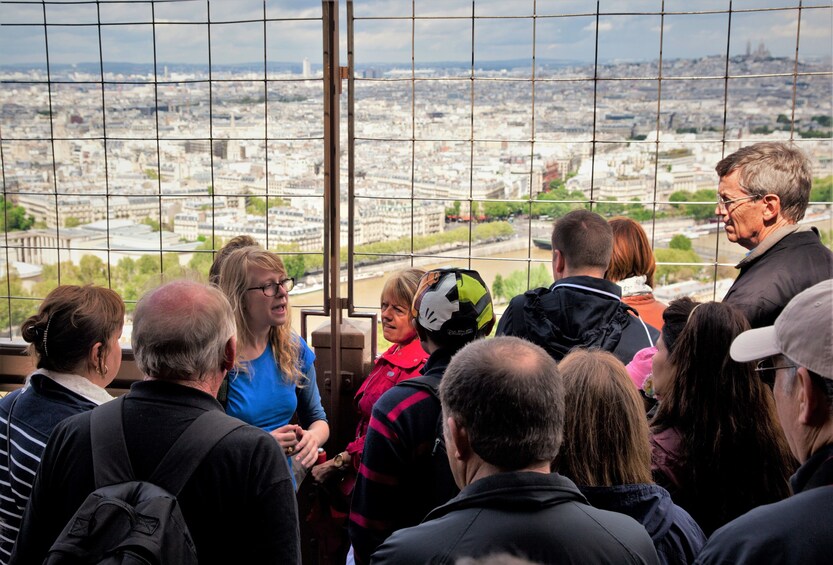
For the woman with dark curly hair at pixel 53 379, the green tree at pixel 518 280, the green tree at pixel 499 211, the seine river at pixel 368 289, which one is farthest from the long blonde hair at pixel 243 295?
the green tree at pixel 518 280

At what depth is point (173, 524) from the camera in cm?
154

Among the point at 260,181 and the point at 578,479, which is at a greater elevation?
the point at 260,181

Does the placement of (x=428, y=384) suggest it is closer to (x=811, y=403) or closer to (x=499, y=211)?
(x=811, y=403)

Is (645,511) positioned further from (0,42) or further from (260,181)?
(0,42)

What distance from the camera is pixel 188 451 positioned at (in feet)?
5.34

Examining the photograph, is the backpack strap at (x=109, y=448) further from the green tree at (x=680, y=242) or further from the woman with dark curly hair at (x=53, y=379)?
the green tree at (x=680, y=242)

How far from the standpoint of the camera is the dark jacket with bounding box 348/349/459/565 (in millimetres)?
1890

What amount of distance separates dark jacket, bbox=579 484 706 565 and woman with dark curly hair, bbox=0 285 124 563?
1.33m

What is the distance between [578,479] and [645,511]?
0.49ft

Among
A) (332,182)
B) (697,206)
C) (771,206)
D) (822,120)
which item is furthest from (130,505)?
(822,120)

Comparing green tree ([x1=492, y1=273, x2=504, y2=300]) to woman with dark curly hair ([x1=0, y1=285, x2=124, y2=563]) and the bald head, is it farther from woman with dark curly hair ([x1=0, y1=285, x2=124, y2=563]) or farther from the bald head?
the bald head

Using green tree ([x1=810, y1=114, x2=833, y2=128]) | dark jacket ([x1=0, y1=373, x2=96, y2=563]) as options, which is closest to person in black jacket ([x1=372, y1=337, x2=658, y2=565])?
dark jacket ([x1=0, y1=373, x2=96, y2=563])

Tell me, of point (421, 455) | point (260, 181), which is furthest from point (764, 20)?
point (421, 455)

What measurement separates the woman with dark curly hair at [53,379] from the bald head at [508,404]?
1.15 metres
